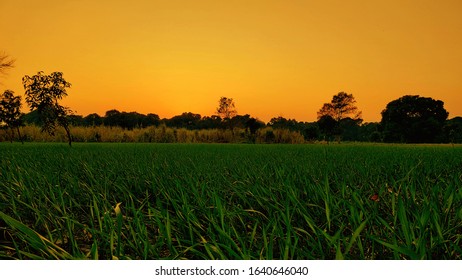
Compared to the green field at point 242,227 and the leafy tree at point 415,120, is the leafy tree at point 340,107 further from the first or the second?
the green field at point 242,227

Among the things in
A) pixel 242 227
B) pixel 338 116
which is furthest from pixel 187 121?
pixel 242 227

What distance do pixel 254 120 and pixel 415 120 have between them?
31.8ft

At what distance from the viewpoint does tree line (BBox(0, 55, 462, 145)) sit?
527 inches

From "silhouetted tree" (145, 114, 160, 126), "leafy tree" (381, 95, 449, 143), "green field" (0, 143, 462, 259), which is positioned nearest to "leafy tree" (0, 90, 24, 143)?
"silhouetted tree" (145, 114, 160, 126)

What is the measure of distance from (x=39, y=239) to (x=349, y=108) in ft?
103

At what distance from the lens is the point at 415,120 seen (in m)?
21.9

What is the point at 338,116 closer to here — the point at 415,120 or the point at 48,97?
the point at 415,120

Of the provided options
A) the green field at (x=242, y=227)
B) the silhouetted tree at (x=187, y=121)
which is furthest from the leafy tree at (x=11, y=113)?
the green field at (x=242, y=227)

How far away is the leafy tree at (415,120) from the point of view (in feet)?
58.4
